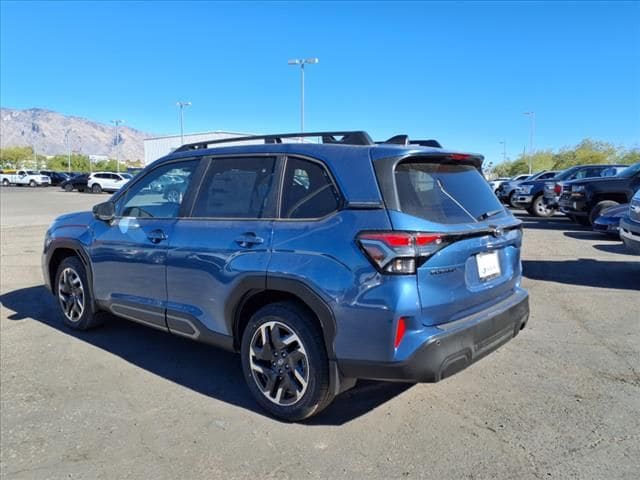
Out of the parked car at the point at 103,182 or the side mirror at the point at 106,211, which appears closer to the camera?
the side mirror at the point at 106,211

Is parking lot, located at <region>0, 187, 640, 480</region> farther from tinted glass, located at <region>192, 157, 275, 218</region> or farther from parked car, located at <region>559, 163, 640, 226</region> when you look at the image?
parked car, located at <region>559, 163, 640, 226</region>

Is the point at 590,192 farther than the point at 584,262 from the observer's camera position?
Yes

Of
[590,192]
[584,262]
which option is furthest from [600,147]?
[584,262]

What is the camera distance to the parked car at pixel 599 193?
11742mm

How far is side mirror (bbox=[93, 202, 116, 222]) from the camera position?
14.9 feet

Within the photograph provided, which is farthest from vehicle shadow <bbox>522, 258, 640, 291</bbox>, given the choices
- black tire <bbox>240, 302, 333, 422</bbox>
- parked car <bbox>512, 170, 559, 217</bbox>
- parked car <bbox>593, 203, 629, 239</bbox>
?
parked car <bbox>512, 170, 559, 217</bbox>

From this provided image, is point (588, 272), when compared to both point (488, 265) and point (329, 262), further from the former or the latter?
point (329, 262)

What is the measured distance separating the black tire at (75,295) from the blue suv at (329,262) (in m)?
1.04

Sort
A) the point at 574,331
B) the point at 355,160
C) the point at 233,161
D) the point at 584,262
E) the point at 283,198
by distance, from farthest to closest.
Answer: the point at 584,262 → the point at 574,331 → the point at 233,161 → the point at 283,198 → the point at 355,160

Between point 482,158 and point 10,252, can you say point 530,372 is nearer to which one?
point 482,158

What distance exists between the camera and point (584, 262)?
28.2 ft

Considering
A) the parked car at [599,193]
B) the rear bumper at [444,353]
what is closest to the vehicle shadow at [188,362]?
the rear bumper at [444,353]

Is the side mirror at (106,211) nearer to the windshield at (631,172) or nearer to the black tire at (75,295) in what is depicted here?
the black tire at (75,295)

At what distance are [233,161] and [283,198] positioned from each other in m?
0.64
